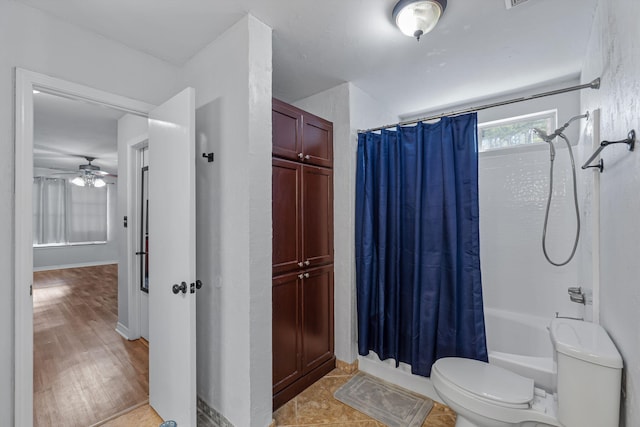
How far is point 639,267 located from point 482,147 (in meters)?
2.21

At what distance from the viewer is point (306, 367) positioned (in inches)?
84.0

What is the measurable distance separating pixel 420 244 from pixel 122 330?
3.24 meters

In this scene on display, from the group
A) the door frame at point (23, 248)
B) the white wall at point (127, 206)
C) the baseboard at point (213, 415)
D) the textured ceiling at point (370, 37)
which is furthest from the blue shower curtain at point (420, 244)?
the white wall at point (127, 206)

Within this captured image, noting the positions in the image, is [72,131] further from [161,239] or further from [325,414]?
[325,414]

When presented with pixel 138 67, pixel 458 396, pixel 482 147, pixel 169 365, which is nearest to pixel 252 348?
pixel 169 365

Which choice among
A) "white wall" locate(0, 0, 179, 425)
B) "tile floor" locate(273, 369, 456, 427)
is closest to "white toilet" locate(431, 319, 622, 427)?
"tile floor" locate(273, 369, 456, 427)

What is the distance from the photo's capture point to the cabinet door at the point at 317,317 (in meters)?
2.15

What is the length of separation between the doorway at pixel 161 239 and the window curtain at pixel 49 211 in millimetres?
6859

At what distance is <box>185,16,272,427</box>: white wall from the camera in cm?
159

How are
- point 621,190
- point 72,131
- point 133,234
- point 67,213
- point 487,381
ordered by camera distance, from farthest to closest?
point 67,213, point 72,131, point 133,234, point 487,381, point 621,190

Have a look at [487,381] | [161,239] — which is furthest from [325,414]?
[161,239]

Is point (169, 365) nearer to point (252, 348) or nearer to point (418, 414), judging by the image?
point (252, 348)

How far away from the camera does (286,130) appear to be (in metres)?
2.01

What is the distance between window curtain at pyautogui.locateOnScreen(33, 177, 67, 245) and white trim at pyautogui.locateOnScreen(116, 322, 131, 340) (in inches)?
209
